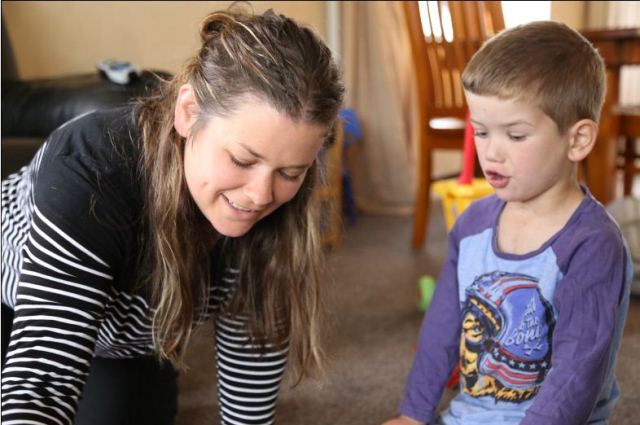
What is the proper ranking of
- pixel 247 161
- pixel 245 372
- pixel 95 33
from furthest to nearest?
pixel 95 33, pixel 245 372, pixel 247 161

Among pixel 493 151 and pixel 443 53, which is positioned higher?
pixel 493 151

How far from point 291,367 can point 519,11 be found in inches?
113

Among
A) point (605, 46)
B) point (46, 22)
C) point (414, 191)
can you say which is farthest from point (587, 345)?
point (414, 191)

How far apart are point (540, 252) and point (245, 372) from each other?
1.56 ft

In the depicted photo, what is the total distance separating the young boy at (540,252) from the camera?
892 mm

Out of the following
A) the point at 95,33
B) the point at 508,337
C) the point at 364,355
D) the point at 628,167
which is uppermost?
the point at 95,33

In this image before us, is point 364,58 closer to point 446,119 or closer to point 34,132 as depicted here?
point 446,119

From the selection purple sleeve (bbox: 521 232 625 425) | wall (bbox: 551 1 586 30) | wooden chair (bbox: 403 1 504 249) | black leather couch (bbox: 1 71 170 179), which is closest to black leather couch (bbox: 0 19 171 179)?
black leather couch (bbox: 1 71 170 179)

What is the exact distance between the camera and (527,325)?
3.16ft

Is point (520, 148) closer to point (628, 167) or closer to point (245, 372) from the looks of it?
point (245, 372)

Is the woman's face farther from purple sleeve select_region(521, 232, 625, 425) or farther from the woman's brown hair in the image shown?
purple sleeve select_region(521, 232, 625, 425)

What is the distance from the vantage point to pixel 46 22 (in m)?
2.47

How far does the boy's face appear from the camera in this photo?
92 centimetres

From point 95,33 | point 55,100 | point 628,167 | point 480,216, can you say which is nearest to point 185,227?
point 480,216
